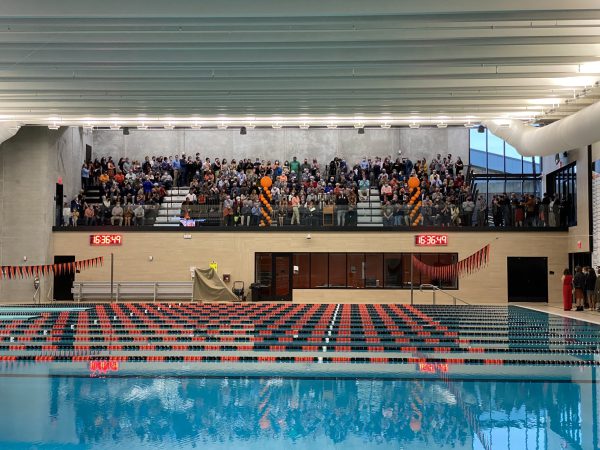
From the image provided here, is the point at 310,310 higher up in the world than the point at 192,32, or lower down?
lower down

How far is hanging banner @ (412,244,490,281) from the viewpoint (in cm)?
2841

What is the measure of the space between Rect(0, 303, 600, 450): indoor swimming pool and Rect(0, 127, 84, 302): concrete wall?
12756 mm

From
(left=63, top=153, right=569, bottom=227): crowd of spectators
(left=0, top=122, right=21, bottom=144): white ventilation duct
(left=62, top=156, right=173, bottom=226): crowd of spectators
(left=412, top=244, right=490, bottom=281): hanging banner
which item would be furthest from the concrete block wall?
(left=0, top=122, right=21, bottom=144): white ventilation duct

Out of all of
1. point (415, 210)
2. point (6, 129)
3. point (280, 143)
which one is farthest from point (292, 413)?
point (280, 143)

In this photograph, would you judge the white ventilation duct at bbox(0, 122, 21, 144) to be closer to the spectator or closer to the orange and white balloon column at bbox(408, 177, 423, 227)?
the spectator

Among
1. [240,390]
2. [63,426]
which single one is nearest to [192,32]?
[240,390]

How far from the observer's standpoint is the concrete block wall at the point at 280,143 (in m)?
38.6

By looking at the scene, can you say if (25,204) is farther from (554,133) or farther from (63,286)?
(554,133)

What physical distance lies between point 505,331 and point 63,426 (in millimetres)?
11611

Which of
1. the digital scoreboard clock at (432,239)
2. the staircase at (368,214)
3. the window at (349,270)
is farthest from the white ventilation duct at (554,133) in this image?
the window at (349,270)

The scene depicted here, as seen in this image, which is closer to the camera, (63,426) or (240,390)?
(63,426)

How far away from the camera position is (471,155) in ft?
126

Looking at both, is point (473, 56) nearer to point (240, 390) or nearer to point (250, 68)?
point (250, 68)

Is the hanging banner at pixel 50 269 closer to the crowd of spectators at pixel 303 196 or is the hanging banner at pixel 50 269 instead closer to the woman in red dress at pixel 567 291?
the crowd of spectators at pixel 303 196
